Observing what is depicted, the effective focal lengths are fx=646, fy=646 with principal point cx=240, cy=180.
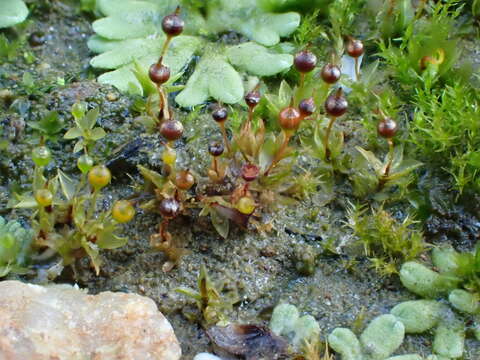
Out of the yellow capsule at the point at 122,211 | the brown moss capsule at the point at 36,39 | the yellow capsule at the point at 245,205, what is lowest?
the brown moss capsule at the point at 36,39

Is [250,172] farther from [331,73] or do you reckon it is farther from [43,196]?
[43,196]

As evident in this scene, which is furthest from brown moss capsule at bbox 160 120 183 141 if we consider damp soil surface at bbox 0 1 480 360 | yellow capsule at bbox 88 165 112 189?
damp soil surface at bbox 0 1 480 360

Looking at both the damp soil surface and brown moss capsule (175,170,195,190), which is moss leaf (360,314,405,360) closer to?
the damp soil surface

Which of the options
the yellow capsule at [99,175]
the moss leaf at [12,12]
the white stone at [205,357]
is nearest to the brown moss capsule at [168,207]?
the yellow capsule at [99,175]

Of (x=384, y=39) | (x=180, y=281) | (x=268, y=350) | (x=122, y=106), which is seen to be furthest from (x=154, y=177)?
(x=384, y=39)

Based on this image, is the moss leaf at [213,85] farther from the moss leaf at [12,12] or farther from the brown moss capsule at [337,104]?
the moss leaf at [12,12]
